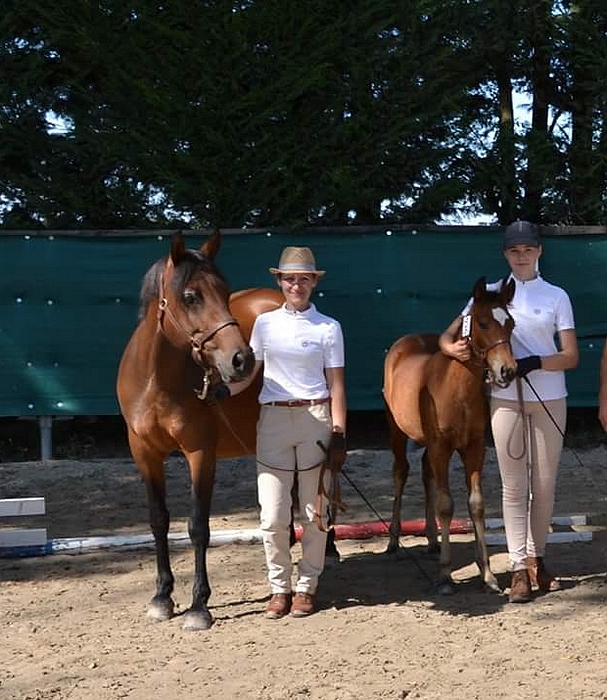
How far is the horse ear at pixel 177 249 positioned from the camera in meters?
4.65

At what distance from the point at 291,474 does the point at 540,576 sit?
4.98 ft

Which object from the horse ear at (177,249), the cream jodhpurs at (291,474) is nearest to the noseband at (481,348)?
the cream jodhpurs at (291,474)

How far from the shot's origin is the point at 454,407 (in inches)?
211

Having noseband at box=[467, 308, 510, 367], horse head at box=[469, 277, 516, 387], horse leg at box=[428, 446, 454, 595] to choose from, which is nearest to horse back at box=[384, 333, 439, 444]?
horse leg at box=[428, 446, 454, 595]

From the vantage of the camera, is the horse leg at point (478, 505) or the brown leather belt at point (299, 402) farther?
the horse leg at point (478, 505)

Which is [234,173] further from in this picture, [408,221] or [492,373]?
[492,373]

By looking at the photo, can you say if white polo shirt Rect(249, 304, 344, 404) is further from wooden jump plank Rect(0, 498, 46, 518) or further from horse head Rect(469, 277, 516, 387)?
wooden jump plank Rect(0, 498, 46, 518)

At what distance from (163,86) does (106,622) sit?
6080 millimetres

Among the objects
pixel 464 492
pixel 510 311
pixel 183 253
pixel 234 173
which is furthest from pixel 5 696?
pixel 234 173

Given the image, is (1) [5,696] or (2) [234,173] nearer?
(1) [5,696]

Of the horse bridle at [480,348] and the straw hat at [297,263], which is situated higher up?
the straw hat at [297,263]

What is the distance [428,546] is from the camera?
6207mm

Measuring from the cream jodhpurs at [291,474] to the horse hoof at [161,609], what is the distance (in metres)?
0.56

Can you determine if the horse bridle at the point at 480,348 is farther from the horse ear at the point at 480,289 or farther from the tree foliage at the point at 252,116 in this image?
the tree foliage at the point at 252,116
